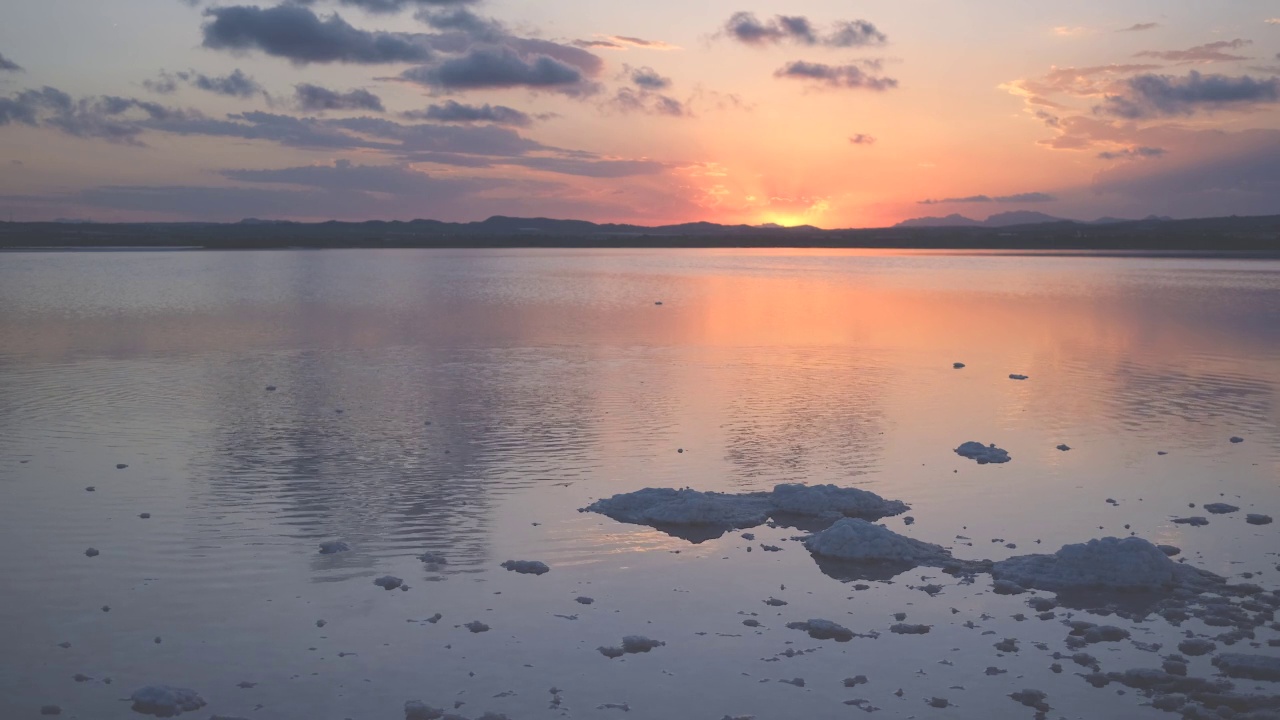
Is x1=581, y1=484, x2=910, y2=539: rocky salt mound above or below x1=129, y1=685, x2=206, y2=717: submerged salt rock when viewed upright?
above

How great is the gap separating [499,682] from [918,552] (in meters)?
5.01

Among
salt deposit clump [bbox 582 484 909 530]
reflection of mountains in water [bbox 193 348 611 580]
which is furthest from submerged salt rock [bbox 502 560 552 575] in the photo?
salt deposit clump [bbox 582 484 909 530]

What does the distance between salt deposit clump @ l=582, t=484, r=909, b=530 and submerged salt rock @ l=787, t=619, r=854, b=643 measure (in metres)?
3.03

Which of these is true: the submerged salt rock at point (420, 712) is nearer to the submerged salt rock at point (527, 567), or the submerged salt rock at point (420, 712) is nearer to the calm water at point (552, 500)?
the calm water at point (552, 500)

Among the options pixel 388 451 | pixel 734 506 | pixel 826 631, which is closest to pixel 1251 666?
pixel 826 631

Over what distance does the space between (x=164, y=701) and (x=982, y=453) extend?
11623mm

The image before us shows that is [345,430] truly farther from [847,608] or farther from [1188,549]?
[1188,549]

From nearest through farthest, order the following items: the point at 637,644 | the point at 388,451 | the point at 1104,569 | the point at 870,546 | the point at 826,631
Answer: the point at 637,644
the point at 826,631
the point at 1104,569
the point at 870,546
the point at 388,451

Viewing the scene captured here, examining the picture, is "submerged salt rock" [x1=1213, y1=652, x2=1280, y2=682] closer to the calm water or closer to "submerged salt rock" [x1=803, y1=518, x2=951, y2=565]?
the calm water

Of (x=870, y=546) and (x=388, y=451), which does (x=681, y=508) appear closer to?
(x=870, y=546)

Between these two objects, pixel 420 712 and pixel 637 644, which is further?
pixel 637 644

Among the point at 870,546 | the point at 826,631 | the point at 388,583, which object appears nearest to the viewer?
the point at 826,631

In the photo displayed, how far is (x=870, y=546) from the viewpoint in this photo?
10977 mm

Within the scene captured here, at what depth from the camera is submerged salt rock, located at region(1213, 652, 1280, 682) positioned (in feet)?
26.5
